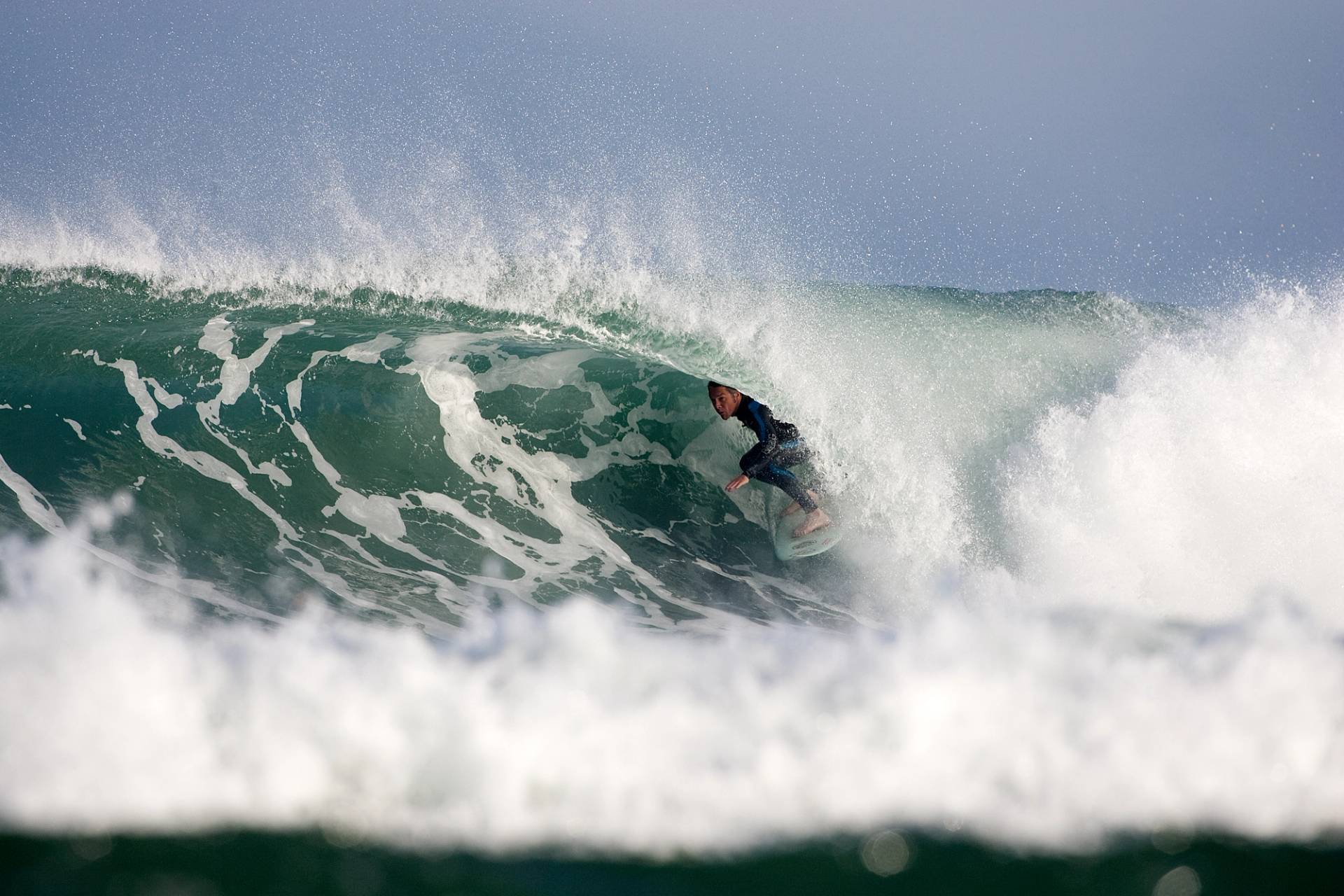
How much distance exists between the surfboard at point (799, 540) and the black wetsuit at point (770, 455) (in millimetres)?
189

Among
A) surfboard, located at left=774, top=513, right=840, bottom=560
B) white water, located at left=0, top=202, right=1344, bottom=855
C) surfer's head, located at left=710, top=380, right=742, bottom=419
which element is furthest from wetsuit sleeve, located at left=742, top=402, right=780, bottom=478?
white water, located at left=0, top=202, right=1344, bottom=855

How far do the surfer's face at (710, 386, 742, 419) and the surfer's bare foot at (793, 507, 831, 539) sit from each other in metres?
1.00

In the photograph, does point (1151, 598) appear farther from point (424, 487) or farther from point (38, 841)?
point (38, 841)

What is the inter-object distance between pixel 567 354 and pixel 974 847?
265 inches

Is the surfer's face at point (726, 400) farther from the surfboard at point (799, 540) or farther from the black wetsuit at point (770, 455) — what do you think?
the surfboard at point (799, 540)

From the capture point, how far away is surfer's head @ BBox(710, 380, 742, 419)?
6.64 metres

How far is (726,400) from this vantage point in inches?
263

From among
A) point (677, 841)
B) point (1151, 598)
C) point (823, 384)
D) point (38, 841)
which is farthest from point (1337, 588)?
point (38, 841)

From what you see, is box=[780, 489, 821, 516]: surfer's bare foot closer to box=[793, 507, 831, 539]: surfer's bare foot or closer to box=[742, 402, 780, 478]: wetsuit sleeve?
box=[793, 507, 831, 539]: surfer's bare foot

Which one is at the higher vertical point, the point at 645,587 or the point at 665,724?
the point at 645,587

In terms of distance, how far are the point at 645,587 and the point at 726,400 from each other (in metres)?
1.58

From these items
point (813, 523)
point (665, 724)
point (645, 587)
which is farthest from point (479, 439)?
point (665, 724)

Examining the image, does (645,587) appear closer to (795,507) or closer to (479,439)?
(795,507)

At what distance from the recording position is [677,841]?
6.09 ft
